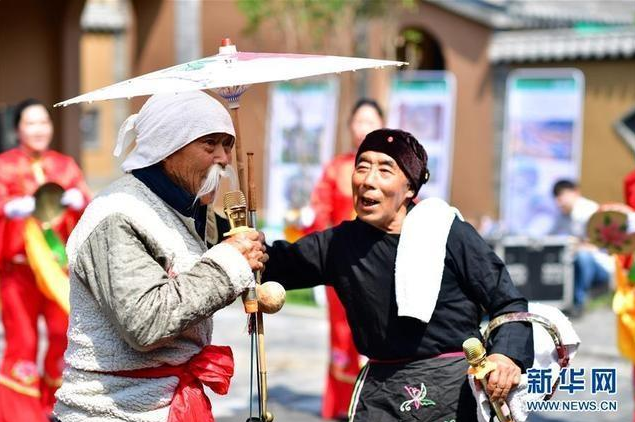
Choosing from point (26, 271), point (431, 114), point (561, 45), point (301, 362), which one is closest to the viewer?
point (26, 271)

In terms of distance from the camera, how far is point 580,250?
10.7 m

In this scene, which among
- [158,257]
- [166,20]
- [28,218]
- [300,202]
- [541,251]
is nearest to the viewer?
[158,257]

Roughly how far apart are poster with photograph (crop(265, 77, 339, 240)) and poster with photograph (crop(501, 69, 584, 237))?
2.33m

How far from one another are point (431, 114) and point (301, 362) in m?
6.37

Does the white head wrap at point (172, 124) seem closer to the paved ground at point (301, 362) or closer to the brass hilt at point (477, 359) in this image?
the brass hilt at point (477, 359)

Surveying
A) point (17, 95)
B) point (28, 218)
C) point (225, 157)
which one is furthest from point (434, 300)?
point (17, 95)

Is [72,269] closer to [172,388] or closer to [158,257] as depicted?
[158,257]

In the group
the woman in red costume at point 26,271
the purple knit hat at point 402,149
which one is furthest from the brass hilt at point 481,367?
the woman in red costume at point 26,271

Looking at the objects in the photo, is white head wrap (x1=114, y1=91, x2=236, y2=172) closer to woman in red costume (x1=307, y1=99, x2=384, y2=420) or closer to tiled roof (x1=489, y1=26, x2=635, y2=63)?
woman in red costume (x1=307, y1=99, x2=384, y2=420)

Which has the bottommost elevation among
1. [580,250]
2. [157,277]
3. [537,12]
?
[580,250]

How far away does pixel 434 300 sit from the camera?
3.25 meters

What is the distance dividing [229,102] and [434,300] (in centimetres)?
84

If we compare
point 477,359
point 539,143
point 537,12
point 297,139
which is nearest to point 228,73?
point 477,359

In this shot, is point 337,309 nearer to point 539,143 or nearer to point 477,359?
point 477,359
